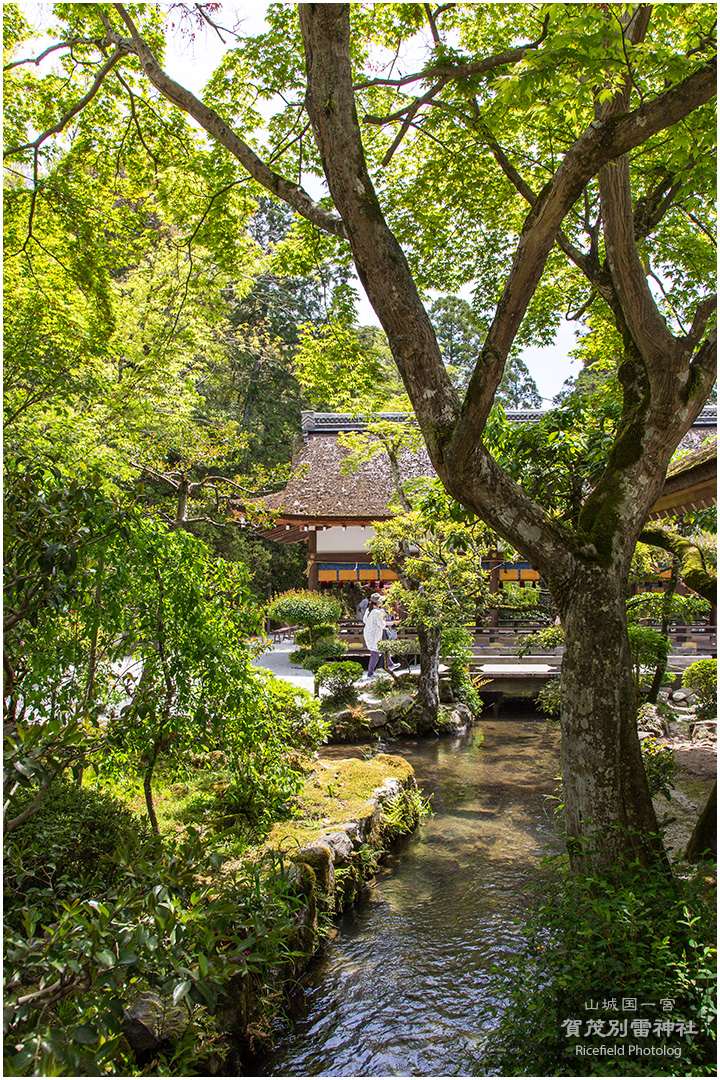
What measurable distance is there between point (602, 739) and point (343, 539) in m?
14.8

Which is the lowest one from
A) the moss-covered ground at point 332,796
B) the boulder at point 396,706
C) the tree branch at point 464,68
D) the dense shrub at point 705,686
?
the boulder at point 396,706

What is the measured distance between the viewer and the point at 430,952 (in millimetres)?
4859

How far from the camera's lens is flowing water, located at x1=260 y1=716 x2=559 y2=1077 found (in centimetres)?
378

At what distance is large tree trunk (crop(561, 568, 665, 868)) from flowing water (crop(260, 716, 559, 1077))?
726 millimetres

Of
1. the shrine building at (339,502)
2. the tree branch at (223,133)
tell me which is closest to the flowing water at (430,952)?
the tree branch at (223,133)

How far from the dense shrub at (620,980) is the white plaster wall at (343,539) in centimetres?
1503

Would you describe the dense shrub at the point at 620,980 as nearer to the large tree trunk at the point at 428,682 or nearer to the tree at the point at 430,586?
the tree at the point at 430,586

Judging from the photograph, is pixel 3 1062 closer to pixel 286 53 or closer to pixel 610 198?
pixel 610 198

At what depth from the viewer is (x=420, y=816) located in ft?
24.6

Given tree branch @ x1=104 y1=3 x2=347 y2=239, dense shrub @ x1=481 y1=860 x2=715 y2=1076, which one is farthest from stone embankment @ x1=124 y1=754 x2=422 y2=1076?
tree branch @ x1=104 y1=3 x2=347 y2=239

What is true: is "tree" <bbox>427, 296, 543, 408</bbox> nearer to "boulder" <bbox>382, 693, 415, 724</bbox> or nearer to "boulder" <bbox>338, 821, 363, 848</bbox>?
"boulder" <bbox>382, 693, 415, 724</bbox>

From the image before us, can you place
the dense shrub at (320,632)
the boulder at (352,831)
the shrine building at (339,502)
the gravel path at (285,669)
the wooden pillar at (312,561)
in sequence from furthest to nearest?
the wooden pillar at (312,561) < the shrine building at (339,502) < the dense shrub at (320,632) < the gravel path at (285,669) < the boulder at (352,831)

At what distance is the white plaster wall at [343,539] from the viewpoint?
59.7ft

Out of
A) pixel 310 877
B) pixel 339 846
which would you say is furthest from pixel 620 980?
pixel 339 846
